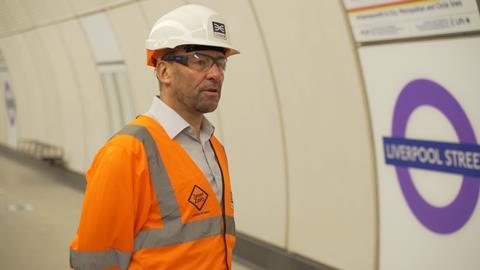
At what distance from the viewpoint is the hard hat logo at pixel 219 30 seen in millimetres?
2812

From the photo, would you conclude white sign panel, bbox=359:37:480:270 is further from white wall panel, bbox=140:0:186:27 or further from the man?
white wall panel, bbox=140:0:186:27

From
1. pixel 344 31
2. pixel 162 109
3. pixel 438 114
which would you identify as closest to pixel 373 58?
pixel 344 31

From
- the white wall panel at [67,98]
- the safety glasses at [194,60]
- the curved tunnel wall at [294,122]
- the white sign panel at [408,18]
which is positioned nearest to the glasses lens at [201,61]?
the safety glasses at [194,60]

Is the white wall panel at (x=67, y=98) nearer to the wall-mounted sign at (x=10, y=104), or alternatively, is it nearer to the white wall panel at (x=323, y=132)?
the wall-mounted sign at (x=10, y=104)

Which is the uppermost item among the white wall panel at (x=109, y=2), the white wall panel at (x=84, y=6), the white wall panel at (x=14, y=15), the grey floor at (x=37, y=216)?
the white wall panel at (x=14, y=15)

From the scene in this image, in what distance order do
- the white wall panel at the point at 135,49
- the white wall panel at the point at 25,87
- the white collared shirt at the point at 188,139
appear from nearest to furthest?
the white collared shirt at the point at 188,139 → the white wall panel at the point at 135,49 → the white wall panel at the point at 25,87

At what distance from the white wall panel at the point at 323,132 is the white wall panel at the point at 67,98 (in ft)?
25.2

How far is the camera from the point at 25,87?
1630 centimetres

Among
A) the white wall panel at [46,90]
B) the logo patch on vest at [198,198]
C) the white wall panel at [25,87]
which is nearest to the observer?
the logo patch on vest at [198,198]

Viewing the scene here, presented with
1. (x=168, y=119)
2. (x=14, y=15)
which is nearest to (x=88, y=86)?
(x=14, y=15)

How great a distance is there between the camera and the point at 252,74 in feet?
21.1

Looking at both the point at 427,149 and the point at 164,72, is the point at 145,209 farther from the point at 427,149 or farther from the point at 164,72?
the point at 427,149

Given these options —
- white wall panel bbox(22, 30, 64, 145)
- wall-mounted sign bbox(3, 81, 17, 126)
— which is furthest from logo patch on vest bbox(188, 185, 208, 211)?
wall-mounted sign bbox(3, 81, 17, 126)

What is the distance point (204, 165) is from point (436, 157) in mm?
2262
